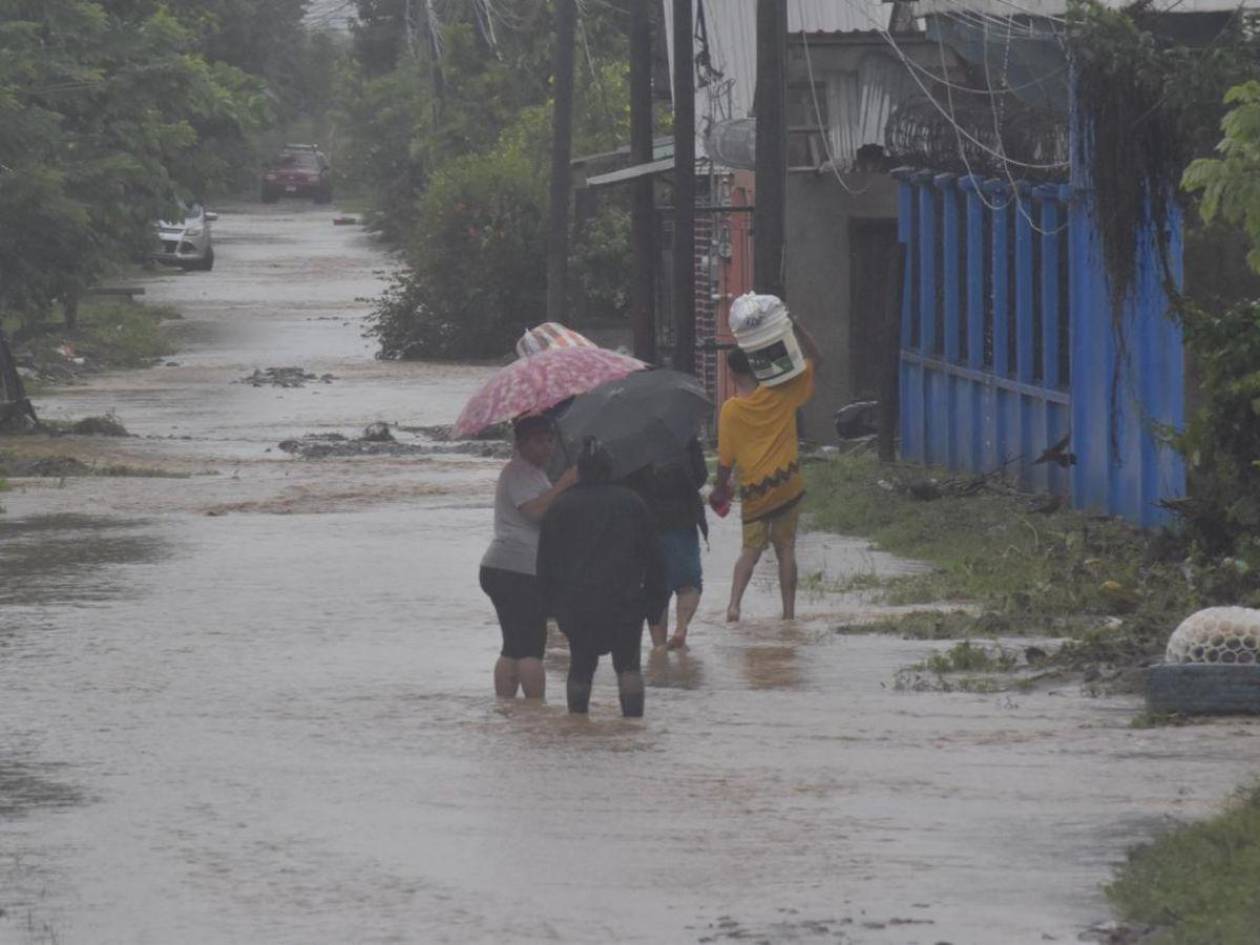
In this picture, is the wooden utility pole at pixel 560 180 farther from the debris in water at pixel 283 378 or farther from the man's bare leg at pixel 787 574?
the man's bare leg at pixel 787 574

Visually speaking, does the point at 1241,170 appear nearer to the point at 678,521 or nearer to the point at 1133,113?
the point at 678,521

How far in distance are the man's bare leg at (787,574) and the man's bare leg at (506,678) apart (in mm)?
2640

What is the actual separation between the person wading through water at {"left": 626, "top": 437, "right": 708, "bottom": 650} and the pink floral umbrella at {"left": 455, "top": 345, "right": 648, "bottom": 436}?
3.76ft

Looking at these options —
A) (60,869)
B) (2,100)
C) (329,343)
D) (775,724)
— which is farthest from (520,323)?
(60,869)

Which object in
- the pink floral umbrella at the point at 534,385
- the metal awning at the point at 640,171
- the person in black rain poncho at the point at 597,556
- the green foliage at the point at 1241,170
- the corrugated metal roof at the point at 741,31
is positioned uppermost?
the corrugated metal roof at the point at 741,31

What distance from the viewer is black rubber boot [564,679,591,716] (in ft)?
34.0

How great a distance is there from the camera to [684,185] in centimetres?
2261

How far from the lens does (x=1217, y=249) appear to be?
53.3 ft

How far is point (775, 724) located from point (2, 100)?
61.7ft

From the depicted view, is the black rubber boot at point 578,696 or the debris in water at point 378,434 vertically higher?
the black rubber boot at point 578,696

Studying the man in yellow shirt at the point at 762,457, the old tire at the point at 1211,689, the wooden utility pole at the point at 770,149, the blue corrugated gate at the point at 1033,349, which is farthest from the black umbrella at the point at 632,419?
the wooden utility pole at the point at 770,149

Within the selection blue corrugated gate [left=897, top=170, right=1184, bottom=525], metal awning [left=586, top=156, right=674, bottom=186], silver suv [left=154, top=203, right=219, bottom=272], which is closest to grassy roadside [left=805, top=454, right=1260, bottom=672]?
blue corrugated gate [left=897, top=170, right=1184, bottom=525]

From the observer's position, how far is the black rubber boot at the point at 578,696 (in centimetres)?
1037

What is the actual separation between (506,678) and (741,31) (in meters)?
18.6
